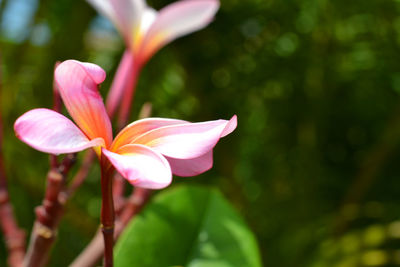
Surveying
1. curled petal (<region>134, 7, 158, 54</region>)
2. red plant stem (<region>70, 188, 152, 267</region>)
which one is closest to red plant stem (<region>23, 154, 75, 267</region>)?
red plant stem (<region>70, 188, 152, 267</region>)

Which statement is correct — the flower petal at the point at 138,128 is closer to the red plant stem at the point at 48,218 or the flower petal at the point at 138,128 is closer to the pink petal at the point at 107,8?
the red plant stem at the point at 48,218

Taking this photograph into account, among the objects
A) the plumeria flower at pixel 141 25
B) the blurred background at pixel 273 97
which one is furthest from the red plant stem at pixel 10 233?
the blurred background at pixel 273 97

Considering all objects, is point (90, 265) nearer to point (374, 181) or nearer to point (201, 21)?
point (201, 21)

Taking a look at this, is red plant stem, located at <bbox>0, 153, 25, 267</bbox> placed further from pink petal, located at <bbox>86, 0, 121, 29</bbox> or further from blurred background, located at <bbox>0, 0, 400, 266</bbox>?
blurred background, located at <bbox>0, 0, 400, 266</bbox>

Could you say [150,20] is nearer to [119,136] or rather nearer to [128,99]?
[128,99]

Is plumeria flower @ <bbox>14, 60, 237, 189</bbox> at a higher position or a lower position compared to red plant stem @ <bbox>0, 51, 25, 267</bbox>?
higher
